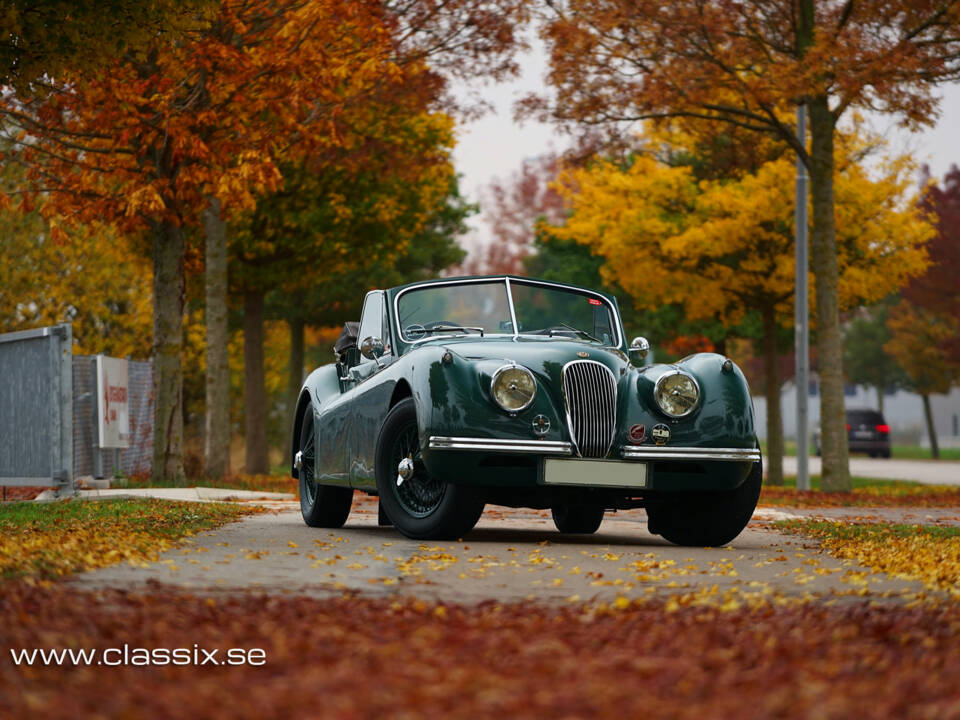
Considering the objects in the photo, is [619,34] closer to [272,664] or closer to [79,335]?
[272,664]

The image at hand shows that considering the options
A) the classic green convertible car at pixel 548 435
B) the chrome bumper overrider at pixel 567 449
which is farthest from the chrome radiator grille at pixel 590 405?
Answer: the chrome bumper overrider at pixel 567 449

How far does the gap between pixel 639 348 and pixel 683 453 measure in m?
1.99

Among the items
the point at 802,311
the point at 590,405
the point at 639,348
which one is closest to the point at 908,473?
the point at 802,311

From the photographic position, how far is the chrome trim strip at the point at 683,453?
9.20 metres

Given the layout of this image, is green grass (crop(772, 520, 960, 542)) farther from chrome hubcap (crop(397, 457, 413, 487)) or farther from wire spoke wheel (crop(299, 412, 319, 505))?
wire spoke wheel (crop(299, 412, 319, 505))

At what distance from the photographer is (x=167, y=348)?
59.4 feet

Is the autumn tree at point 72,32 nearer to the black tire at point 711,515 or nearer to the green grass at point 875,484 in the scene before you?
the black tire at point 711,515

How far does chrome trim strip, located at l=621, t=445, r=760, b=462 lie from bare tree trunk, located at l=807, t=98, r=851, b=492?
1166cm

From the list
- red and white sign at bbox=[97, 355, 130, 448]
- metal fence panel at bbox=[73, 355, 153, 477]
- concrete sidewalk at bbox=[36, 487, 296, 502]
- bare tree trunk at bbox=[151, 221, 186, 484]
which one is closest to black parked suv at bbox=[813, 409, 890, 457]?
metal fence panel at bbox=[73, 355, 153, 477]

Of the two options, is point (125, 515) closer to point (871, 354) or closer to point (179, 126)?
point (179, 126)

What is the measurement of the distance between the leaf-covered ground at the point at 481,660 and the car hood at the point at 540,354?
135 inches

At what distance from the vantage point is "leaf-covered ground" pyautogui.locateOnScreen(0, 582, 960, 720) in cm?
391

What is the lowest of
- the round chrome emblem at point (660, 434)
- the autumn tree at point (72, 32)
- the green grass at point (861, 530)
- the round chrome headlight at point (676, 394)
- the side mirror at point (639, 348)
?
the green grass at point (861, 530)

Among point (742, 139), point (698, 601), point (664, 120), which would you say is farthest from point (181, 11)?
point (742, 139)
